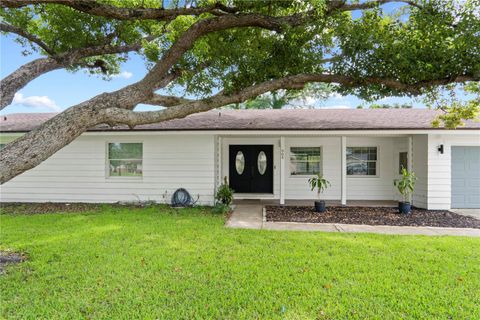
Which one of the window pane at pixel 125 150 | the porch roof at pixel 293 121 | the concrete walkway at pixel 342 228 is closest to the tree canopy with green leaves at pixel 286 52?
the porch roof at pixel 293 121

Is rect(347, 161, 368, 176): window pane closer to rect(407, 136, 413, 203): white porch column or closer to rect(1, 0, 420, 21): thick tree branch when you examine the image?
rect(407, 136, 413, 203): white porch column

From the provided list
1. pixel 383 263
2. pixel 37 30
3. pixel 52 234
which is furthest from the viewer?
pixel 37 30

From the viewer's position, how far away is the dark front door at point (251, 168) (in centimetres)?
1261

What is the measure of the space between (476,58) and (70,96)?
47.7 ft

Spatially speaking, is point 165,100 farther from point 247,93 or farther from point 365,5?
point 365,5

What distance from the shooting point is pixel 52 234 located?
6539 mm

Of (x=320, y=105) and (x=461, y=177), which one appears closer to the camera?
(x=461, y=177)

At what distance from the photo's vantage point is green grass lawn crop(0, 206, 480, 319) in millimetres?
3373

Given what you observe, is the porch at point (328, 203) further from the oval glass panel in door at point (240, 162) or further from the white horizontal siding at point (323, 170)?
the oval glass panel in door at point (240, 162)

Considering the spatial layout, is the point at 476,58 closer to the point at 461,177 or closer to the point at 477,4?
the point at 477,4

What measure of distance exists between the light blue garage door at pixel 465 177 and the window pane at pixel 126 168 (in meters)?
11.1

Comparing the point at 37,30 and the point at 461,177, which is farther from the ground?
the point at 37,30

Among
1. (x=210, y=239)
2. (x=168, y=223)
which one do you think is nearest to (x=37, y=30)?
(x=168, y=223)

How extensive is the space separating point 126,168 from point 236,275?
813 cm
